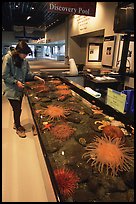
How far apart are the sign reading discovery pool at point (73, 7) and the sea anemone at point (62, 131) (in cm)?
362

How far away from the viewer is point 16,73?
234 cm

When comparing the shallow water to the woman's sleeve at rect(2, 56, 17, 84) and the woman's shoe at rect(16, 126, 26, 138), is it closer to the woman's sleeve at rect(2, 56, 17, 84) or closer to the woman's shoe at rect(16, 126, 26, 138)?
the woman's sleeve at rect(2, 56, 17, 84)

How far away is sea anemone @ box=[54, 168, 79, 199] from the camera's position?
73 cm

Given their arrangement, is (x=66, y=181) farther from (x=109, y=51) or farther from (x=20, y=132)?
(x=109, y=51)

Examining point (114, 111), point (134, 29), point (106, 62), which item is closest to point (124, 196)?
point (114, 111)

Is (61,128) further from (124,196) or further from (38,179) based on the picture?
(38,179)

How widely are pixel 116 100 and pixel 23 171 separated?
1297 mm

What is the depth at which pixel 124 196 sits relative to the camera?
2.37ft

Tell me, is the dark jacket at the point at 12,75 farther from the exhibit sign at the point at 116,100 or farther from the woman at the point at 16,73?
the exhibit sign at the point at 116,100

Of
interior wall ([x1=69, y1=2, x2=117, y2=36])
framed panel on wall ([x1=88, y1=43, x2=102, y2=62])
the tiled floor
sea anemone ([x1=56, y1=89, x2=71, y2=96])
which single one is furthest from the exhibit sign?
framed panel on wall ([x1=88, y1=43, x2=102, y2=62])

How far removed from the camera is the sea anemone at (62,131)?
1155 mm

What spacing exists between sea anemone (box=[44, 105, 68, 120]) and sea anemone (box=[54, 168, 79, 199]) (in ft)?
2.07

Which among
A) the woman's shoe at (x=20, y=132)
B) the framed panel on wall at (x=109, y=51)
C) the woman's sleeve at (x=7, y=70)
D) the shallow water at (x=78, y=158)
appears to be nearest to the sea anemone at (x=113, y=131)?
the shallow water at (x=78, y=158)

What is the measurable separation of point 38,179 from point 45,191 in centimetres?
18
